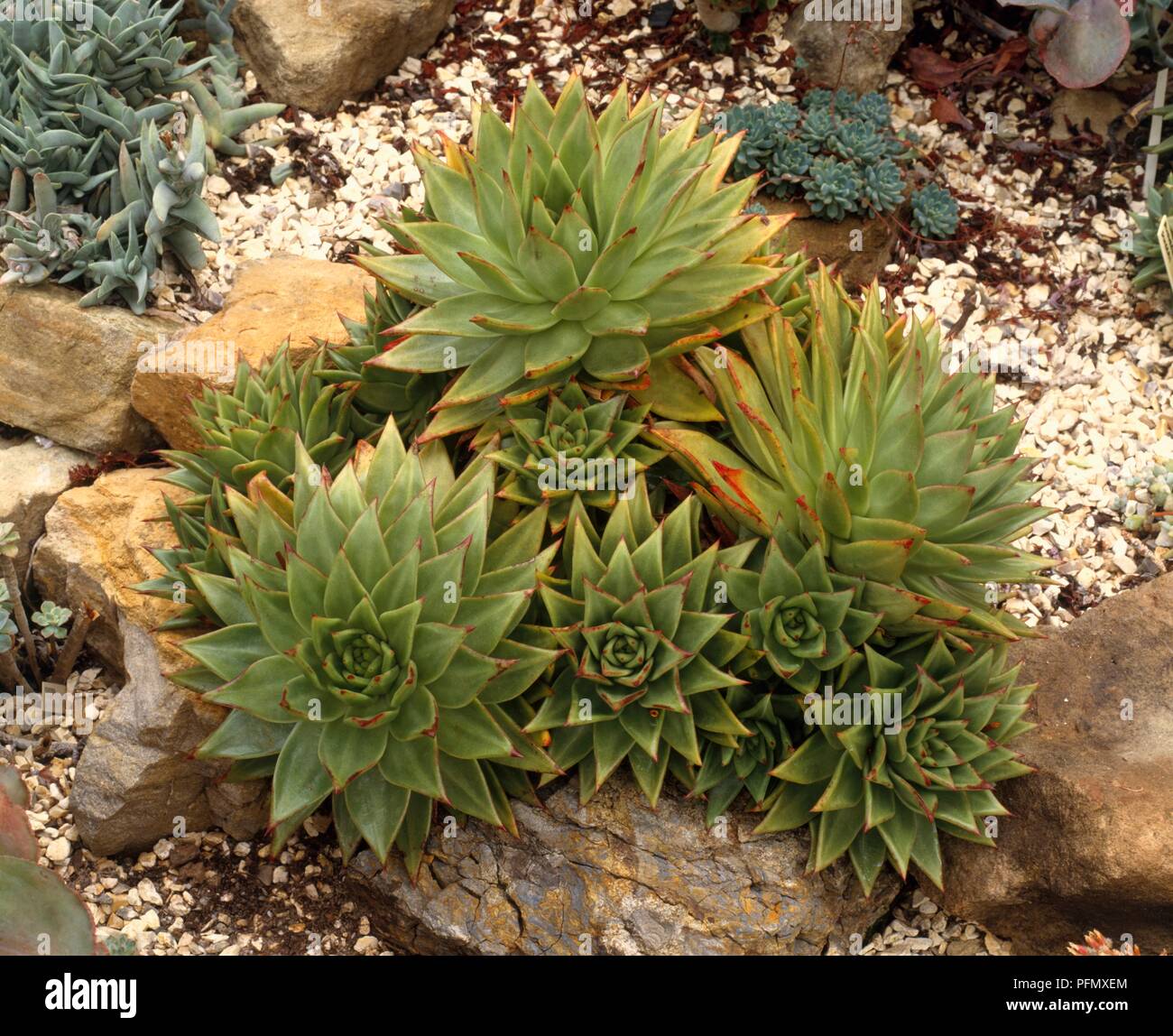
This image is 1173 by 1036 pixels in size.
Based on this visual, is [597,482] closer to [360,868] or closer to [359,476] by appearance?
[359,476]

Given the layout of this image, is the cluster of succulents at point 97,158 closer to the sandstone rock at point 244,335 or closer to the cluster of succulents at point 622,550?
the sandstone rock at point 244,335

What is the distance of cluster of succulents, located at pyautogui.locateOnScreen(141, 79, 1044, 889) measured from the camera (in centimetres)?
298

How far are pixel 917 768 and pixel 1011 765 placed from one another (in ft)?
1.18

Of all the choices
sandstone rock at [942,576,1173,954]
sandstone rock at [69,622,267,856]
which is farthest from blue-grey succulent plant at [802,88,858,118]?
sandstone rock at [69,622,267,856]

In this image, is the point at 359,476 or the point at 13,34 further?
the point at 13,34

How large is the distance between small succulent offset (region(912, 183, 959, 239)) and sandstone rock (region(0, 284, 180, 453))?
3159 mm

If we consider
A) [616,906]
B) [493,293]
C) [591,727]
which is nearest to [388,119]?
[493,293]

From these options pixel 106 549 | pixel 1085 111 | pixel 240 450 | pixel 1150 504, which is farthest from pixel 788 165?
pixel 106 549

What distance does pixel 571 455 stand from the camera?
3.22 meters

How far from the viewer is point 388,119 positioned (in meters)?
5.55

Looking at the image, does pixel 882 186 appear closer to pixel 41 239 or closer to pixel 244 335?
pixel 244 335

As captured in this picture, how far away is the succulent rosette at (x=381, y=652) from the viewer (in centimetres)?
291

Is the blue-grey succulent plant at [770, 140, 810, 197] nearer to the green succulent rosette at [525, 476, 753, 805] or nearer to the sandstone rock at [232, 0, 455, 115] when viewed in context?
the sandstone rock at [232, 0, 455, 115]

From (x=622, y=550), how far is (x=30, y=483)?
251cm
